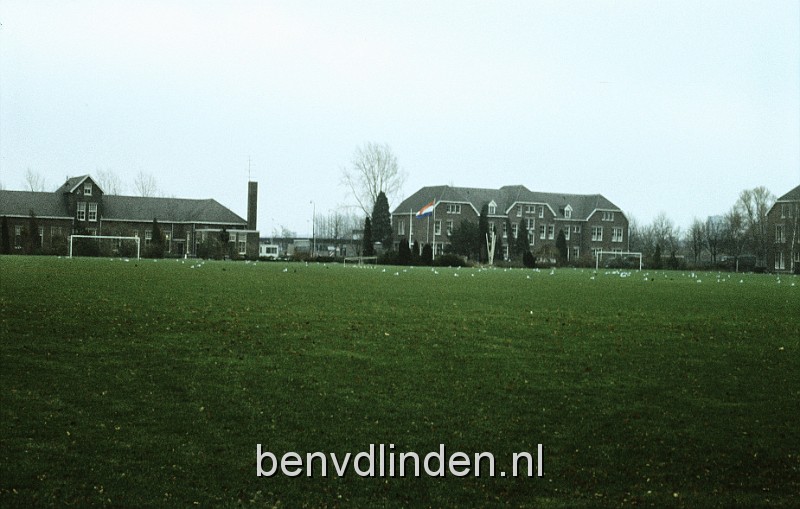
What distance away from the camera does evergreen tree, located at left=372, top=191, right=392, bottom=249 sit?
335ft

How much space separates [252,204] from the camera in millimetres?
104938

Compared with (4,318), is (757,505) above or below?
below

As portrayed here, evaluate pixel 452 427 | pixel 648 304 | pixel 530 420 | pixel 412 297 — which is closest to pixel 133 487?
pixel 452 427

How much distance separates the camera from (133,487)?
8891mm

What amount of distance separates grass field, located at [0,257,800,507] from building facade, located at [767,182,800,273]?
85.7 metres

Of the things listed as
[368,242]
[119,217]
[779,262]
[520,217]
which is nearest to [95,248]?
[119,217]

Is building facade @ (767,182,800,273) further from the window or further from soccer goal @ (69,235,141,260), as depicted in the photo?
soccer goal @ (69,235,141,260)

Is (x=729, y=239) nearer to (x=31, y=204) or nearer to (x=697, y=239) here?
(x=697, y=239)

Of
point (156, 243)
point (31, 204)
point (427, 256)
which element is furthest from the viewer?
point (31, 204)

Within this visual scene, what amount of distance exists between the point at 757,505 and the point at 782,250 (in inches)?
3929

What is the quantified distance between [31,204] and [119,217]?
10538 millimetres

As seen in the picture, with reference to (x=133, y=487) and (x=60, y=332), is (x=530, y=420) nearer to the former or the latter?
(x=133, y=487)

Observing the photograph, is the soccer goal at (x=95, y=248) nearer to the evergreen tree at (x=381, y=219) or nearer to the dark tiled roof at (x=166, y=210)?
the dark tiled roof at (x=166, y=210)

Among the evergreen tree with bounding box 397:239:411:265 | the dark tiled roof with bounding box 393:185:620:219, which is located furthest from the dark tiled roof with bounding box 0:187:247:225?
the evergreen tree with bounding box 397:239:411:265
